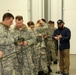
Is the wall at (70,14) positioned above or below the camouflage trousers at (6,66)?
above

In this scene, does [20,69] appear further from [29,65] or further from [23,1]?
[23,1]

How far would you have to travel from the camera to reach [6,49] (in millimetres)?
5133

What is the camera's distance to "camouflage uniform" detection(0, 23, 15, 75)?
201 inches

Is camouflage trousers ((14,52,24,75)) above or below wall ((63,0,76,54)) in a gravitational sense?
below

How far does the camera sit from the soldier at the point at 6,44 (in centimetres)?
509

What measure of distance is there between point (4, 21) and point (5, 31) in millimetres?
193

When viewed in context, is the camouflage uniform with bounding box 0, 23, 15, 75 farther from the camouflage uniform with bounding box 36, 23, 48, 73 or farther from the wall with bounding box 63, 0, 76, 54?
the wall with bounding box 63, 0, 76, 54

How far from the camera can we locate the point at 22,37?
6.21m

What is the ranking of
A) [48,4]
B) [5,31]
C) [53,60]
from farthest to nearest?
[48,4]
[53,60]
[5,31]

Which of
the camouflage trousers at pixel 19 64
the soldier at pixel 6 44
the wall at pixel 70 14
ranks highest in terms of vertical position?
the wall at pixel 70 14

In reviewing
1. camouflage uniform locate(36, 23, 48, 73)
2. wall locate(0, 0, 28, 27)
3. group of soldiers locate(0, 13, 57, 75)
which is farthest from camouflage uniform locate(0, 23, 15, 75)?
wall locate(0, 0, 28, 27)

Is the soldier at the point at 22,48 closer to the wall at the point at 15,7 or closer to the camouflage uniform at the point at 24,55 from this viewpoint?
the camouflage uniform at the point at 24,55

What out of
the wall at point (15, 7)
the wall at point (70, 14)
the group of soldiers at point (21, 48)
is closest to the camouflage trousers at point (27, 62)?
the group of soldiers at point (21, 48)

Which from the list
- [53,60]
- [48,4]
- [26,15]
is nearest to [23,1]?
[26,15]
